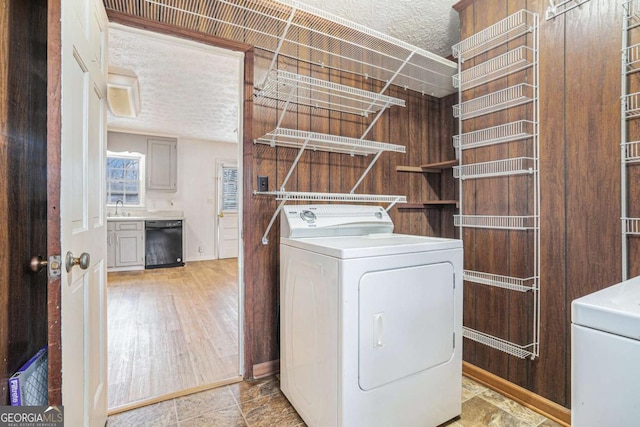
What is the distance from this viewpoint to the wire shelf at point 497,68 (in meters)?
1.77

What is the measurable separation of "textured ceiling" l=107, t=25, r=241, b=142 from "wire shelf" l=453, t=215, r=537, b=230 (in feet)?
5.68

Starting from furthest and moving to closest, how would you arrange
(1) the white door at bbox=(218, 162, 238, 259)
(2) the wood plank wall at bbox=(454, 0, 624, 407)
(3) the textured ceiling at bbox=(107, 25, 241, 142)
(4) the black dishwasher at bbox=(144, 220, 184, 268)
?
(1) the white door at bbox=(218, 162, 238, 259), (4) the black dishwasher at bbox=(144, 220, 184, 268), (3) the textured ceiling at bbox=(107, 25, 241, 142), (2) the wood plank wall at bbox=(454, 0, 624, 407)

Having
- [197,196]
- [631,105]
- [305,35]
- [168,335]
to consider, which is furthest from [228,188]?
[631,105]

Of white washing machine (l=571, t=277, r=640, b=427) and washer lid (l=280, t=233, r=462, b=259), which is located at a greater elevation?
washer lid (l=280, t=233, r=462, b=259)

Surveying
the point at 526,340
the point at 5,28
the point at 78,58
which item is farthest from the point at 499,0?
the point at 5,28

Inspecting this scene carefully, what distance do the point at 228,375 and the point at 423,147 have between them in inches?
92.6

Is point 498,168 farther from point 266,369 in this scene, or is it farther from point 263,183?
point 266,369

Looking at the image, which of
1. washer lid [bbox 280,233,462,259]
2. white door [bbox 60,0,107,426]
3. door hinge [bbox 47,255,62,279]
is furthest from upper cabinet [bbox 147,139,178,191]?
door hinge [bbox 47,255,62,279]

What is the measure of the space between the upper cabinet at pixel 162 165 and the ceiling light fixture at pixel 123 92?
4.68ft

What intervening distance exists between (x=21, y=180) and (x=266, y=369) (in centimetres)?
164

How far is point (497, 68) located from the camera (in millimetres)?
1892

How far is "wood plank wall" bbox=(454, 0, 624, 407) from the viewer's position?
4.81ft

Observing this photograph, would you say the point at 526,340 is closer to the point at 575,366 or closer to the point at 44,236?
the point at 575,366

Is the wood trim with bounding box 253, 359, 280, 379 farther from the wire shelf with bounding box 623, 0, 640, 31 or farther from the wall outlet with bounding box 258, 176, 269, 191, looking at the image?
the wire shelf with bounding box 623, 0, 640, 31
